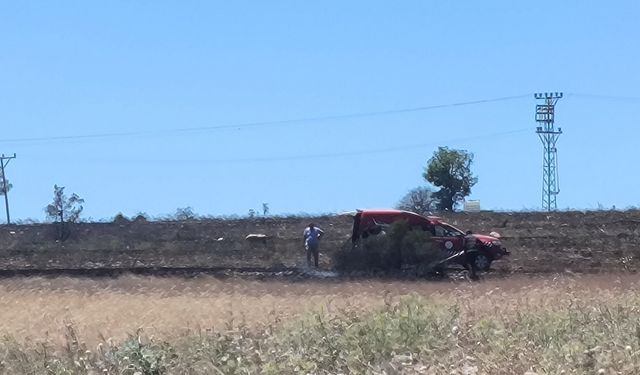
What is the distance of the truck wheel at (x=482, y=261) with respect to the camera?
34.6 m

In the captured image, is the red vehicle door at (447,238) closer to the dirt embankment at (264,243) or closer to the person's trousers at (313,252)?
the dirt embankment at (264,243)

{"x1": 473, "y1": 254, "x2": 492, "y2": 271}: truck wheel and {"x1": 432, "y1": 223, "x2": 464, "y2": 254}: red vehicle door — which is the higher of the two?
{"x1": 432, "y1": 223, "x2": 464, "y2": 254}: red vehicle door

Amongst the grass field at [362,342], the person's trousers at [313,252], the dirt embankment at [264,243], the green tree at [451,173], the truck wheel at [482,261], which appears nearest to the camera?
the grass field at [362,342]

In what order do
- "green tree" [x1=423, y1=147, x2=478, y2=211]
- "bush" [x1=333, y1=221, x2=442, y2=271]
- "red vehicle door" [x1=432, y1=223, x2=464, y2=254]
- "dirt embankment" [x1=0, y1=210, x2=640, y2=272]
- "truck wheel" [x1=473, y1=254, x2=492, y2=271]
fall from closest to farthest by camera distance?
"bush" [x1=333, y1=221, x2=442, y2=271], "truck wheel" [x1=473, y1=254, x2=492, y2=271], "red vehicle door" [x1=432, y1=223, x2=464, y2=254], "dirt embankment" [x1=0, y1=210, x2=640, y2=272], "green tree" [x1=423, y1=147, x2=478, y2=211]

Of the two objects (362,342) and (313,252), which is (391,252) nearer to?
(313,252)

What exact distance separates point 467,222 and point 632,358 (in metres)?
44.5

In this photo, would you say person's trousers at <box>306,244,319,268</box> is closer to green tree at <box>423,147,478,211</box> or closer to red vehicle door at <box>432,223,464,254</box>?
red vehicle door at <box>432,223,464,254</box>

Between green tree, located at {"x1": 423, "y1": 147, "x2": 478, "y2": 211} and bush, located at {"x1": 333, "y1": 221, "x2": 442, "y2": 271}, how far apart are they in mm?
48672

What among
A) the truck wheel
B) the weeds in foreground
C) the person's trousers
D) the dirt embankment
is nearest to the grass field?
the weeds in foreground

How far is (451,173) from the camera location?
8606 cm

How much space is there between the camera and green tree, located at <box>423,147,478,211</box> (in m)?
84.8

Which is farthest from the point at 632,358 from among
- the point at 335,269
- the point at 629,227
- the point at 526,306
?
the point at 629,227

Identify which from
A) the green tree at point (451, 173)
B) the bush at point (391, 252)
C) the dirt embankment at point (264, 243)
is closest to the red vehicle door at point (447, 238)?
the bush at point (391, 252)

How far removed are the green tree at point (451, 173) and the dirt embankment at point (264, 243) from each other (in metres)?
28.0
